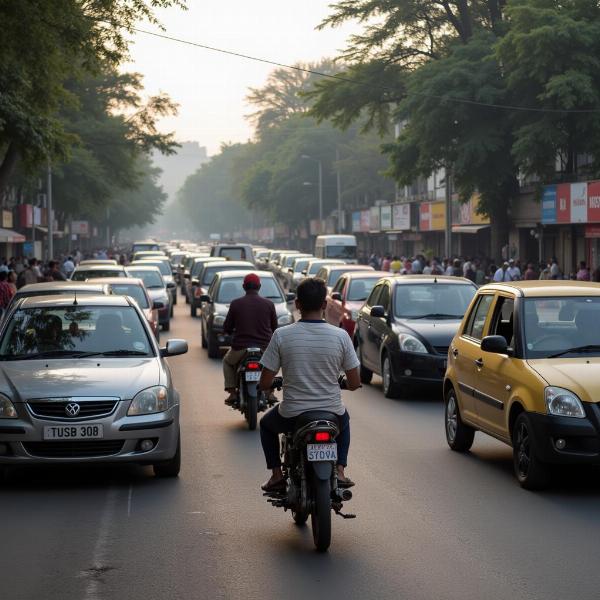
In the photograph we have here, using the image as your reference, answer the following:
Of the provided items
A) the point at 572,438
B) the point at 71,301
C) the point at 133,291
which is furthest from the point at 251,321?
the point at 133,291

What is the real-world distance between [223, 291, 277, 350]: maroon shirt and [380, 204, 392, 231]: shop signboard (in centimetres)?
6417

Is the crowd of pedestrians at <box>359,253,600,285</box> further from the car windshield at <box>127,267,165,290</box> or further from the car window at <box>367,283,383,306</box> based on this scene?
the car window at <box>367,283,383,306</box>

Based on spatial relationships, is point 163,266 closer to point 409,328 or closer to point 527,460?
point 409,328

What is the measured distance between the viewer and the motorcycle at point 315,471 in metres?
7.59

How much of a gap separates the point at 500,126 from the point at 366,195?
5553cm

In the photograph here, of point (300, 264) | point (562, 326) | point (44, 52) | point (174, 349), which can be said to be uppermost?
point (44, 52)

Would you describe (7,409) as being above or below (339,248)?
above

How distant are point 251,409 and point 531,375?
4618 millimetres

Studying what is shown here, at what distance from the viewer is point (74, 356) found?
36.0ft

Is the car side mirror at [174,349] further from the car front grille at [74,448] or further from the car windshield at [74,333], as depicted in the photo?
the car front grille at [74,448]

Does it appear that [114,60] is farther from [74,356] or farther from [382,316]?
[74,356]

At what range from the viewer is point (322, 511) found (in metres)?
7.57

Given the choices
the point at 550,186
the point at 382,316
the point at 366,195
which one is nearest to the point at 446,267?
the point at 550,186

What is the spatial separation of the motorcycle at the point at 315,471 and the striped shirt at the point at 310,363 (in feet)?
0.27
